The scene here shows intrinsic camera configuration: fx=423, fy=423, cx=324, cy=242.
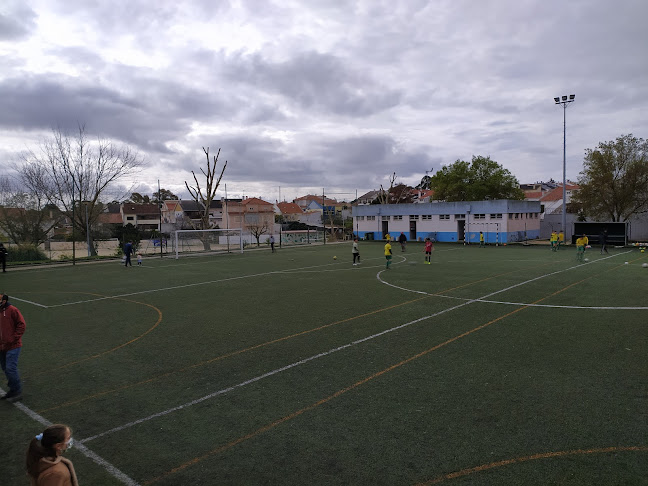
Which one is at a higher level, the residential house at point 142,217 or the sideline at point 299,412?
the residential house at point 142,217

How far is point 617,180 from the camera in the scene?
43.1 meters

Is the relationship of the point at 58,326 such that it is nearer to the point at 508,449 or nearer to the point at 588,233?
the point at 508,449

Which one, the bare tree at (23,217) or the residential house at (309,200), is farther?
the residential house at (309,200)

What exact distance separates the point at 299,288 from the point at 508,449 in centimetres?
1296

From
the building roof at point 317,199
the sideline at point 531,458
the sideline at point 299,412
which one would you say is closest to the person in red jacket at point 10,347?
the sideline at point 299,412

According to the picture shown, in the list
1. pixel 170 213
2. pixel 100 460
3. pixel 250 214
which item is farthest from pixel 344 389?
pixel 170 213

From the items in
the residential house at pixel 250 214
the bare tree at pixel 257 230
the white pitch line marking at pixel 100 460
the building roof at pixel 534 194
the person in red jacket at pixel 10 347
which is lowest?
the white pitch line marking at pixel 100 460

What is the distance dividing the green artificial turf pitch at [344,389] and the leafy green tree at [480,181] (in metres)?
41.9

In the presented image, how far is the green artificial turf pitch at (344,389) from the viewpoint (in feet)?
16.6

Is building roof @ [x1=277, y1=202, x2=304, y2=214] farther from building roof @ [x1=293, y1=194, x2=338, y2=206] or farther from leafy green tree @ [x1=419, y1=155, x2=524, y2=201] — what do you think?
leafy green tree @ [x1=419, y1=155, x2=524, y2=201]

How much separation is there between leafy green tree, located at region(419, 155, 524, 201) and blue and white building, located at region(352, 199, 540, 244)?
658 centimetres

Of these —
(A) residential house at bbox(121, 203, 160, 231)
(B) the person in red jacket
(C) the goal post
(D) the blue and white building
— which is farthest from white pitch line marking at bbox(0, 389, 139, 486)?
(A) residential house at bbox(121, 203, 160, 231)

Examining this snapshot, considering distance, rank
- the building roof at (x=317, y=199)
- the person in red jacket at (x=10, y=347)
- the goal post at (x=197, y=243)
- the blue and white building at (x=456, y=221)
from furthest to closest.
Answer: the building roof at (x=317, y=199) < the blue and white building at (x=456, y=221) < the goal post at (x=197, y=243) < the person in red jacket at (x=10, y=347)

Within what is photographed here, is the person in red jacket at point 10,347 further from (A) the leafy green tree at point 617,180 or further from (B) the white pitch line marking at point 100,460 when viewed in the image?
(A) the leafy green tree at point 617,180
